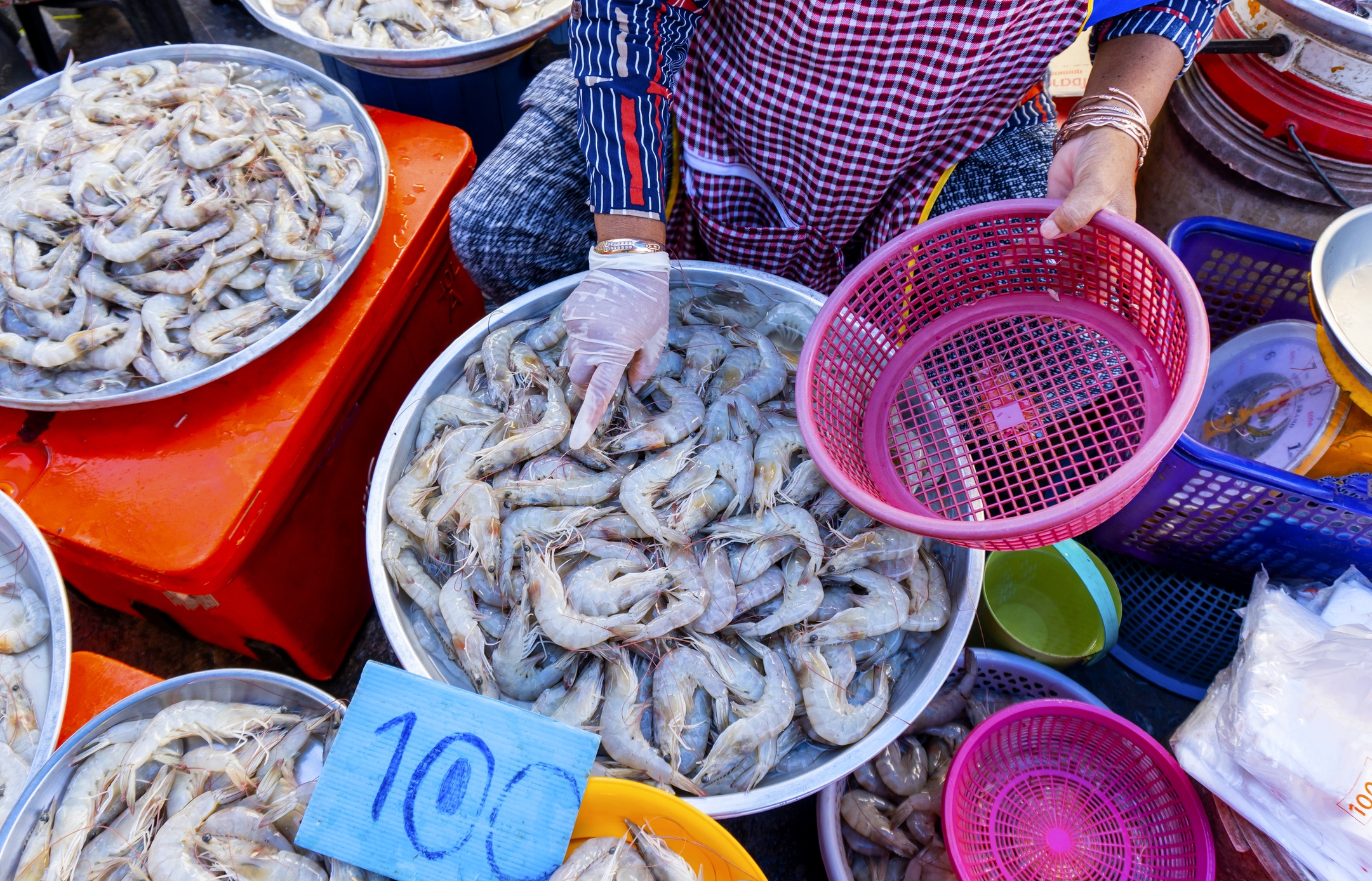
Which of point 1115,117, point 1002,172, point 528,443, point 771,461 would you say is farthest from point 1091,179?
point 528,443

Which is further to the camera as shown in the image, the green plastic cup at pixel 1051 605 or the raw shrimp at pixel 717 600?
the green plastic cup at pixel 1051 605

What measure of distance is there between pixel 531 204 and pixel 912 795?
208cm

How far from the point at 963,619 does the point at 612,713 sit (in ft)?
2.66

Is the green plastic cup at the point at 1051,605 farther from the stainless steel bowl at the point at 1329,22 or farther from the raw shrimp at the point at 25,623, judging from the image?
the raw shrimp at the point at 25,623

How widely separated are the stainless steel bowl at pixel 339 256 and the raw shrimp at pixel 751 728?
143 centimetres

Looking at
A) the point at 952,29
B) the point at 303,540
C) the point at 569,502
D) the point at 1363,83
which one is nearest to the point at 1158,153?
the point at 1363,83

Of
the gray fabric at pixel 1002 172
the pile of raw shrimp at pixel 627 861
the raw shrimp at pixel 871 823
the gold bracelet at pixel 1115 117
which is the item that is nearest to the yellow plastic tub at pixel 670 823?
the pile of raw shrimp at pixel 627 861

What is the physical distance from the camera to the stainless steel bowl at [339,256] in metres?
1.79

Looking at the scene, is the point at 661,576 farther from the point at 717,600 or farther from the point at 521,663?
the point at 521,663

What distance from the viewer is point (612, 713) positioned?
5.24 feet

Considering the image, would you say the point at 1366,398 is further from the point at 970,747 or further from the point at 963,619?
the point at 970,747

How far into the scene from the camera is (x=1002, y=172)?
7.49 feet

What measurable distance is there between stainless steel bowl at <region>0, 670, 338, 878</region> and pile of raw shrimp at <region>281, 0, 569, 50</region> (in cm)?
233

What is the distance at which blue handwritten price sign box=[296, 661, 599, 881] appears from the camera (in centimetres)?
132
